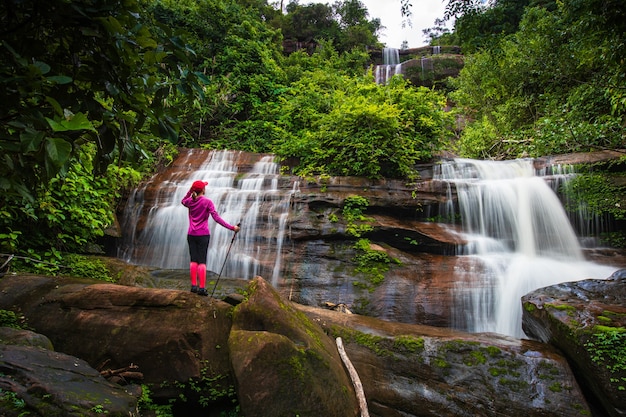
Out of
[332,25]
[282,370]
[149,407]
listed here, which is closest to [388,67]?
[332,25]

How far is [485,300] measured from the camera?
6.38 m

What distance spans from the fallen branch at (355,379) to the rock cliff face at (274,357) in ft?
0.32

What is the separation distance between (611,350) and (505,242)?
13.8 ft

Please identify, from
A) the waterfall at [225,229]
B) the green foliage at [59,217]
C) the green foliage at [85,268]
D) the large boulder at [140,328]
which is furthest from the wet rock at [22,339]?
the waterfall at [225,229]

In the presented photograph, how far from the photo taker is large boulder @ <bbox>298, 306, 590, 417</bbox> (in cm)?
395

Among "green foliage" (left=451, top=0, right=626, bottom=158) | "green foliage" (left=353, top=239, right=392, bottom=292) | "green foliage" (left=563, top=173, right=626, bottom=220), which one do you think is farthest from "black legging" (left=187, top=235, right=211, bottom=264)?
"green foliage" (left=563, top=173, right=626, bottom=220)

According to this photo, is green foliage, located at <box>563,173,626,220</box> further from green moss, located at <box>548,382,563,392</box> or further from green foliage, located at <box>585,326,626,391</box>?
green moss, located at <box>548,382,563,392</box>

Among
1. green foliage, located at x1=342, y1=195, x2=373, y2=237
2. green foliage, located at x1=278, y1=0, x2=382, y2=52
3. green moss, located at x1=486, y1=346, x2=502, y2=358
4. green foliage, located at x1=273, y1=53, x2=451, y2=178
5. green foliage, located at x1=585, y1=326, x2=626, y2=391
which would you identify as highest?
green foliage, located at x1=278, y1=0, x2=382, y2=52

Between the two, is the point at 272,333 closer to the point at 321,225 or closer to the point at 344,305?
the point at 344,305

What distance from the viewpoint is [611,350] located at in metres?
3.87

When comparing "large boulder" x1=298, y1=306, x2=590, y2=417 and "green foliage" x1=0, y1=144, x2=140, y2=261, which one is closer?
"large boulder" x1=298, y1=306, x2=590, y2=417

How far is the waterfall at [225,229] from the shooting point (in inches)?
303

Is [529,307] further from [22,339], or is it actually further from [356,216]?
[22,339]

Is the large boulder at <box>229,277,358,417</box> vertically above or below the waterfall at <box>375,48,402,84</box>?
below
